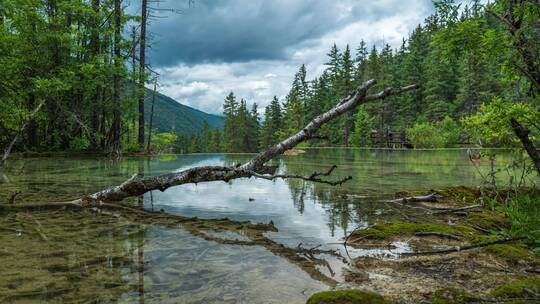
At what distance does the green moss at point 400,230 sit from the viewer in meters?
6.04

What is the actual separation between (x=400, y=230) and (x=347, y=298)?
3.47 meters

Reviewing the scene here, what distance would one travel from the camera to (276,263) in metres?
4.75

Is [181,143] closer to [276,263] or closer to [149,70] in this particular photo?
[149,70]

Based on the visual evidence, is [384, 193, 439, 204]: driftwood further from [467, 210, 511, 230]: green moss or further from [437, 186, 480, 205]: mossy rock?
[467, 210, 511, 230]: green moss

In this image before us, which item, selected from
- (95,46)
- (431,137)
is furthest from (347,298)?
(431,137)

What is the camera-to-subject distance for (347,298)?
10.5ft

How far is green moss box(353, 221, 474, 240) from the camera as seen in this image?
6.04 meters

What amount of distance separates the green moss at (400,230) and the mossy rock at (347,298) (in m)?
2.78

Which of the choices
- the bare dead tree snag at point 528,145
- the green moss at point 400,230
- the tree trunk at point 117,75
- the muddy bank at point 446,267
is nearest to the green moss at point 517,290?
the muddy bank at point 446,267

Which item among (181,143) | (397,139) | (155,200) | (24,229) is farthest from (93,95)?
(181,143)

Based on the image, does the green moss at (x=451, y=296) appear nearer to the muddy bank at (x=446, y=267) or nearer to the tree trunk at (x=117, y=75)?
the muddy bank at (x=446, y=267)

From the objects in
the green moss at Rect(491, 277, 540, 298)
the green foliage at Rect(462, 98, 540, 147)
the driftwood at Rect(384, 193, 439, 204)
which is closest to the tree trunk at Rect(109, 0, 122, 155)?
the driftwood at Rect(384, 193, 439, 204)

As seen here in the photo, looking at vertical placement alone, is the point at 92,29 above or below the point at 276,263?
above

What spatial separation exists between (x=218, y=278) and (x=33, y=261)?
7.61 ft
